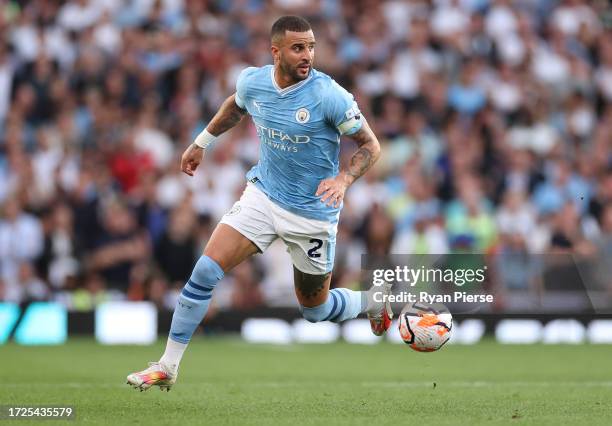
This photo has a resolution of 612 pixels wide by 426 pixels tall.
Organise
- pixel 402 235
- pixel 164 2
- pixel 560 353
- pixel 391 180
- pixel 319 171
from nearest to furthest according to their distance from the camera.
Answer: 1. pixel 319 171
2. pixel 560 353
3. pixel 402 235
4. pixel 391 180
5. pixel 164 2

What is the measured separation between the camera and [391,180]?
18250 millimetres

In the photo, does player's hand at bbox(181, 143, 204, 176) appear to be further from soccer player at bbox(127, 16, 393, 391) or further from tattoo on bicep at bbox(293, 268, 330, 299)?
tattoo on bicep at bbox(293, 268, 330, 299)

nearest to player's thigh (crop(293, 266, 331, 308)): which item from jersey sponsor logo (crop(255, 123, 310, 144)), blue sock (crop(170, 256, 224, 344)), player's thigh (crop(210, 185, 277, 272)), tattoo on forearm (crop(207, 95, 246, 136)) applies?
player's thigh (crop(210, 185, 277, 272))

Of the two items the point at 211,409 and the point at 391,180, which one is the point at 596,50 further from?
the point at 211,409

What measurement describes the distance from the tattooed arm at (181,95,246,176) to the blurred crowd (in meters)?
6.92

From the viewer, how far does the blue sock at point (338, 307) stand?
9906mm

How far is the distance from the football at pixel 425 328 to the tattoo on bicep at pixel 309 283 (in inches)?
27.6

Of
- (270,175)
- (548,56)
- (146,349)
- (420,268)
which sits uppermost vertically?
(548,56)

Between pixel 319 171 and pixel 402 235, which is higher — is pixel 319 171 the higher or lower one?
the higher one

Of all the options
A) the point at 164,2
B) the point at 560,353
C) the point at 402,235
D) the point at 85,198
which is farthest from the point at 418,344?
the point at 164,2

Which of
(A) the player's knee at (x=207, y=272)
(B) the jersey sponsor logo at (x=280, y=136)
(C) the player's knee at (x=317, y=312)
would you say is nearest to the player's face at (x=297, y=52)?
(B) the jersey sponsor logo at (x=280, y=136)

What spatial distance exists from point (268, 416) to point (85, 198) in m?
9.19

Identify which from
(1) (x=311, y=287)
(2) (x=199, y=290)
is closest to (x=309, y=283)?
(1) (x=311, y=287)

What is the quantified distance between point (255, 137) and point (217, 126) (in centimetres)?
856
